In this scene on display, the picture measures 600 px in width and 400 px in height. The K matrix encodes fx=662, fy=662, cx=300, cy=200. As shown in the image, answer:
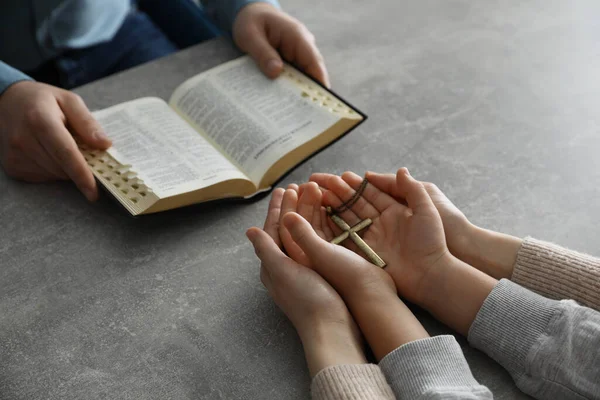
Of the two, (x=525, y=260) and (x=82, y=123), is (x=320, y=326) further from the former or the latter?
(x=82, y=123)

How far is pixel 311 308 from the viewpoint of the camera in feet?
2.85

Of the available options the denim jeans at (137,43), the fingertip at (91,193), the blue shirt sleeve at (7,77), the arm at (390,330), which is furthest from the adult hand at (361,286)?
the denim jeans at (137,43)

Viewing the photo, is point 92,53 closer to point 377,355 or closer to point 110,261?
point 110,261

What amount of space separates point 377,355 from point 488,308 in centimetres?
15

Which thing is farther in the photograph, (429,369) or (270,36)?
(270,36)

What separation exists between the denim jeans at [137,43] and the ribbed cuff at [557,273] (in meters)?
1.02

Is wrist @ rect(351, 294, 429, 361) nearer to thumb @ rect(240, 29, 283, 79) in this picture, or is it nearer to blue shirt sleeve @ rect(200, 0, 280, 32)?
thumb @ rect(240, 29, 283, 79)

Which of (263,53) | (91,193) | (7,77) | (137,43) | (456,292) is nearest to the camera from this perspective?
(456,292)

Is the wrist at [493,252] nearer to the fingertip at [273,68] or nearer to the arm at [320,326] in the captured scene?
the arm at [320,326]

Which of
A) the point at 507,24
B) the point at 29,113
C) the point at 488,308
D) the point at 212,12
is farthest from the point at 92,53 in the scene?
the point at 488,308

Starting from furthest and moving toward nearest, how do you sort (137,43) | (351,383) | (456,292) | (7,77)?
(137,43) < (7,77) < (456,292) < (351,383)

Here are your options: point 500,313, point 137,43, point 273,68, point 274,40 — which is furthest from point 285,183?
point 137,43

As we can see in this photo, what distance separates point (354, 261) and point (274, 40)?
0.64m

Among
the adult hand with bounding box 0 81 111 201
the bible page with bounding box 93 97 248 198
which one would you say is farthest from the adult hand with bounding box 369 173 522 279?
the adult hand with bounding box 0 81 111 201
